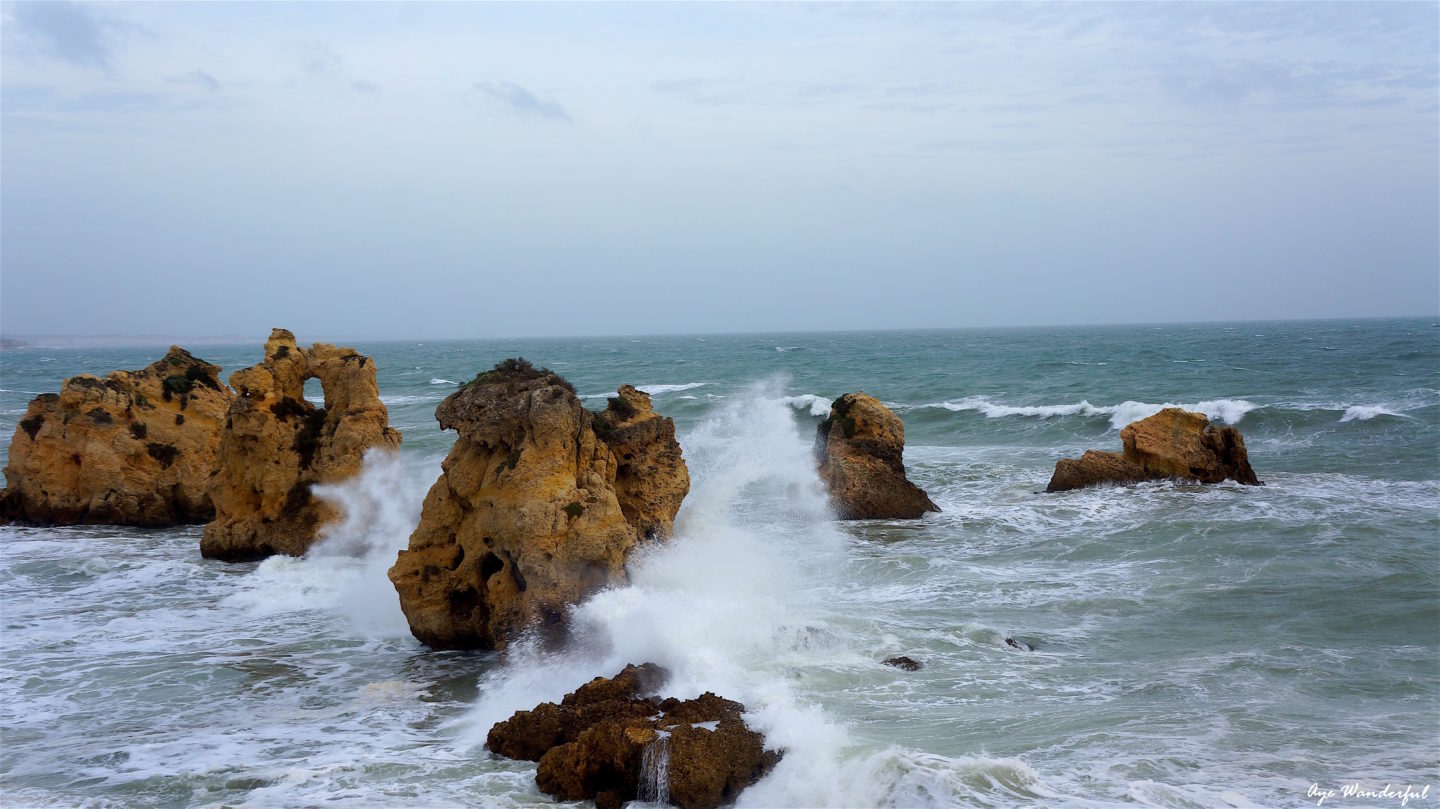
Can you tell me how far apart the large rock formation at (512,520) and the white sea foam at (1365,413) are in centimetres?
2382

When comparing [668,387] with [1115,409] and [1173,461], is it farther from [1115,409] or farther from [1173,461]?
[1173,461]

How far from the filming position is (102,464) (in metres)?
17.9

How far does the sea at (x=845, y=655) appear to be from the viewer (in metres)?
7.29

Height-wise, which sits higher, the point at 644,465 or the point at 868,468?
the point at 644,465

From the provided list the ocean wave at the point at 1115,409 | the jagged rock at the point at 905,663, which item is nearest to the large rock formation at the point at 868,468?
the jagged rock at the point at 905,663

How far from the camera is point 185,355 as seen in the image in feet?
67.0

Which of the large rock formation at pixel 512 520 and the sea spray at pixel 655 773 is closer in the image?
the sea spray at pixel 655 773

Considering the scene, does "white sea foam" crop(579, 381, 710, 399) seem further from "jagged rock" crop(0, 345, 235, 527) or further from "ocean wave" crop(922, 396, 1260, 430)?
"jagged rock" crop(0, 345, 235, 527)

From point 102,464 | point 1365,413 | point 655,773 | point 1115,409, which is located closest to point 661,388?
point 1115,409

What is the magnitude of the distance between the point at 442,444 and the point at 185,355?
678cm

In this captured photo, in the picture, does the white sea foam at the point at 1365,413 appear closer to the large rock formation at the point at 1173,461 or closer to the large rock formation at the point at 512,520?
the large rock formation at the point at 1173,461

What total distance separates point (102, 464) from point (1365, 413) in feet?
95.5

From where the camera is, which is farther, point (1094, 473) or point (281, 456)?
point (1094, 473)

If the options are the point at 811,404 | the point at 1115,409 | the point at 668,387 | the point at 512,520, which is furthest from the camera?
the point at 668,387
